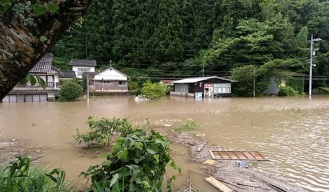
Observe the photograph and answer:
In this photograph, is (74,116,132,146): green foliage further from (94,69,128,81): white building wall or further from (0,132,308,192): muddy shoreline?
(94,69,128,81): white building wall

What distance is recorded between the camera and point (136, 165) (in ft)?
8.09

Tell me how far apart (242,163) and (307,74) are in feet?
123

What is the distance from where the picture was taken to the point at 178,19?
147 ft

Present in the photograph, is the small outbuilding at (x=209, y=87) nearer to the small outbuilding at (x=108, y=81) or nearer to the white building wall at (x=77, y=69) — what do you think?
the small outbuilding at (x=108, y=81)

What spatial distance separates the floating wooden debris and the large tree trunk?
6.15 m

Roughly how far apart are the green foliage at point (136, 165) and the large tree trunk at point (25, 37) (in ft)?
4.26

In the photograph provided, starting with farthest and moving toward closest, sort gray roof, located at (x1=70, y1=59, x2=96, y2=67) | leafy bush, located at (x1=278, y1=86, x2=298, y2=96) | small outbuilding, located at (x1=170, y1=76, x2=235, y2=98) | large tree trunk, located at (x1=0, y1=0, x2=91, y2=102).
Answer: gray roof, located at (x1=70, y1=59, x2=96, y2=67), leafy bush, located at (x1=278, y1=86, x2=298, y2=96), small outbuilding, located at (x1=170, y1=76, x2=235, y2=98), large tree trunk, located at (x1=0, y1=0, x2=91, y2=102)

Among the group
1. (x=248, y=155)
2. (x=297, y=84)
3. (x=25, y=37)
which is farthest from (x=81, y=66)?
(x=25, y=37)

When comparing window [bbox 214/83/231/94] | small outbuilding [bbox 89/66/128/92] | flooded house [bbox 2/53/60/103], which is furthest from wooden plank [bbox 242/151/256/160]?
small outbuilding [bbox 89/66/128/92]

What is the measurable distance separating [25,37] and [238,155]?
22.4 ft

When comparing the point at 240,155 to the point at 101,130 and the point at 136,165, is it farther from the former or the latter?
the point at 136,165

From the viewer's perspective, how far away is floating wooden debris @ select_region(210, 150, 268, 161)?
6793 millimetres

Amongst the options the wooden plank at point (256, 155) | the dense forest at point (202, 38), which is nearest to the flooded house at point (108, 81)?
the dense forest at point (202, 38)

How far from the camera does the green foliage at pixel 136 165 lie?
91.6 inches
